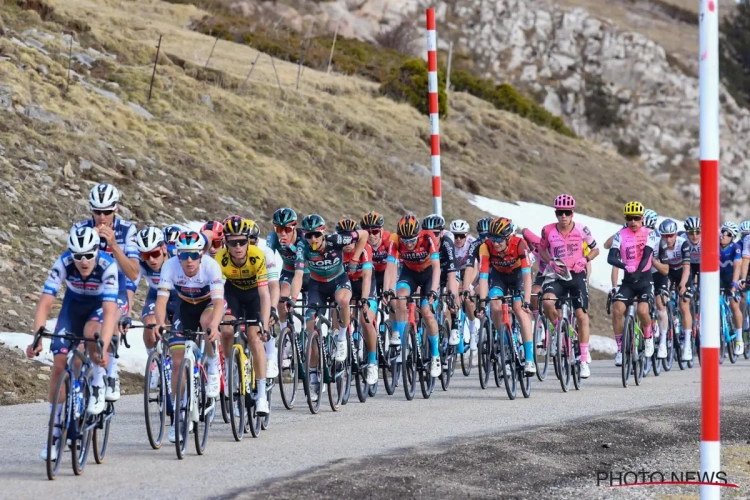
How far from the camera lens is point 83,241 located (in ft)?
27.5

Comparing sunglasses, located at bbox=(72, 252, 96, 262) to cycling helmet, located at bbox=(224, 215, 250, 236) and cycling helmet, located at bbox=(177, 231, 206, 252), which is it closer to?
cycling helmet, located at bbox=(177, 231, 206, 252)

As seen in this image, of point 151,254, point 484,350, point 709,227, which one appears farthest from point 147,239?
point 709,227

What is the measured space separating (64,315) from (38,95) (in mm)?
17843

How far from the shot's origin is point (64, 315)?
888 centimetres

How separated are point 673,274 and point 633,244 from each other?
2575 mm

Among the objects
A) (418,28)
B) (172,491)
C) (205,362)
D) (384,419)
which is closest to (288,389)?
(384,419)

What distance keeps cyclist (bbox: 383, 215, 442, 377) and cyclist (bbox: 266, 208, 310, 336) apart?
1.15 metres

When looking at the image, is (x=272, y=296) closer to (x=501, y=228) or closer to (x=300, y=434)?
(x=300, y=434)

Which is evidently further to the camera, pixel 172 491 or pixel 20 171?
pixel 20 171

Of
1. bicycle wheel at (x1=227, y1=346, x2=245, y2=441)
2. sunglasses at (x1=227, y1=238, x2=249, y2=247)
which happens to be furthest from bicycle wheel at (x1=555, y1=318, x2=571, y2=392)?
sunglasses at (x1=227, y1=238, x2=249, y2=247)

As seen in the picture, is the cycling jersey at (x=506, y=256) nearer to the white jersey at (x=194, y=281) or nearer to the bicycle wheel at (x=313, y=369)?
the bicycle wheel at (x=313, y=369)

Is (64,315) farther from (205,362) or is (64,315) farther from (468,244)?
(468,244)

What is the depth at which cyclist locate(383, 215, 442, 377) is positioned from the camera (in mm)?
13750

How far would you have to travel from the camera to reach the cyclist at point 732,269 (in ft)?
62.6
